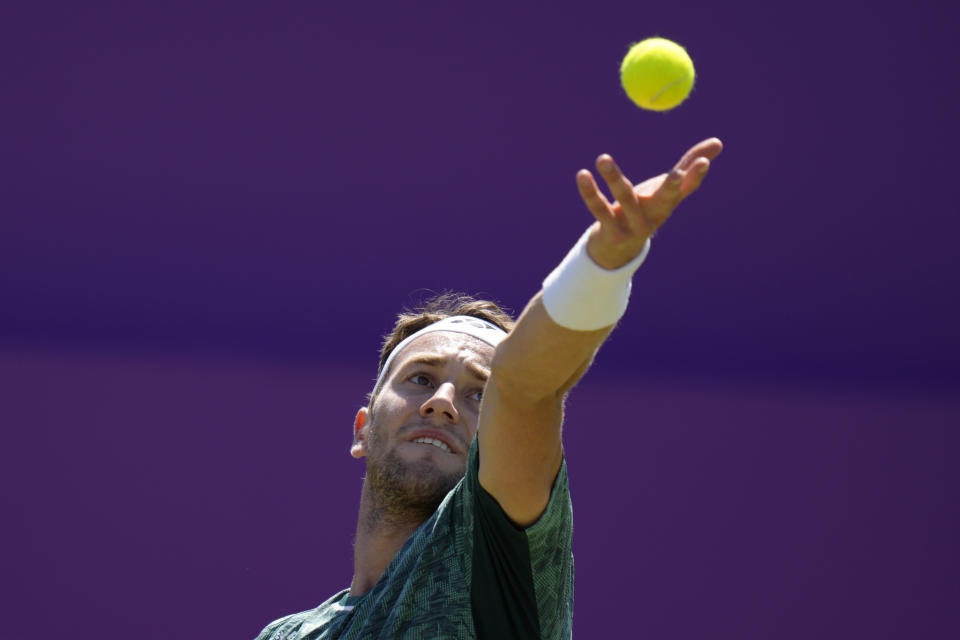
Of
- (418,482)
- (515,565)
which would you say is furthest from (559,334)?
(418,482)

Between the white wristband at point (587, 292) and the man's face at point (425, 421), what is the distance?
0.73 metres

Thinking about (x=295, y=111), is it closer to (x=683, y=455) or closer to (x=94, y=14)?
(x=94, y=14)

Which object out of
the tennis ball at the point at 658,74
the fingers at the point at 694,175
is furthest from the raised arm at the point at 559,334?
the tennis ball at the point at 658,74

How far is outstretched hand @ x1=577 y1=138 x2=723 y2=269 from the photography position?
1.19 m

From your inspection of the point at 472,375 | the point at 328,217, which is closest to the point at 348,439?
the point at 328,217

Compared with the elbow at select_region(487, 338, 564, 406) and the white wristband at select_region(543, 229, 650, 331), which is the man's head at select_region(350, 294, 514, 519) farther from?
the white wristband at select_region(543, 229, 650, 331)

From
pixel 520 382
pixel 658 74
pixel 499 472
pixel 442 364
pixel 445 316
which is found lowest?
pixel 499 472

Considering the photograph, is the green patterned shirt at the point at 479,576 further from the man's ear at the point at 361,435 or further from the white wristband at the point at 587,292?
the man's ear at the point at 361,435

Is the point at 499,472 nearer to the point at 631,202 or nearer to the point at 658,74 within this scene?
the point at 631,202

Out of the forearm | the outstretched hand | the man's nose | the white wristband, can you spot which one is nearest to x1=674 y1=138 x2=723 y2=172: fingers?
the outstretched hand

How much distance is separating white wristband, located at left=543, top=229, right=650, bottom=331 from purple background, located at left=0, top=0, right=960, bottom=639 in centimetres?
218

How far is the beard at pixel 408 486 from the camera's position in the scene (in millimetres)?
1923

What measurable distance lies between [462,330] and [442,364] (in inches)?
5.9

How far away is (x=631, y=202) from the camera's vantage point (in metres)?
1.22
